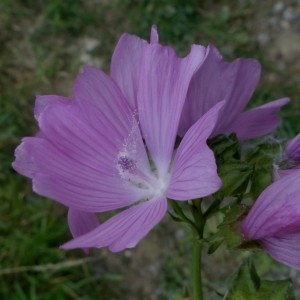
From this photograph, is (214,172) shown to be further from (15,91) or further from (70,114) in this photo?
(15,91)

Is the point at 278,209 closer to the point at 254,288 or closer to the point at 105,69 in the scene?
the point at 254,288

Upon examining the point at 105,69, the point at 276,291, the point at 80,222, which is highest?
the point at 80,222

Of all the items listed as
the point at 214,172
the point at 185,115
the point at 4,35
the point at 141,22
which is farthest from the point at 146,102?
the point at 4,35

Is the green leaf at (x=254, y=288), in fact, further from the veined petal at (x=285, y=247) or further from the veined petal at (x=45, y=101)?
the veined petal at (x=45, y=101)

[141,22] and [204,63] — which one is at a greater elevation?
[204,63]

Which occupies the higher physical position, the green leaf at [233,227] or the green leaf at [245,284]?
the green leaf at [233,227]

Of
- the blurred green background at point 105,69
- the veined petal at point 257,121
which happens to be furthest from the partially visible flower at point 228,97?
the blurred green background at point 105,69

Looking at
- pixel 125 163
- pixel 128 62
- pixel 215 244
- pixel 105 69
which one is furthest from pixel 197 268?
pixel 105 69
